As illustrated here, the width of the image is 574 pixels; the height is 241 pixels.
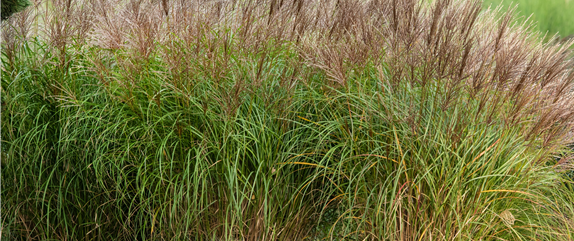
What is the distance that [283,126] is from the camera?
2.77 m

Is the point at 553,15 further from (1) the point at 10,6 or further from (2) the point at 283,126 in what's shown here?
(1) the point at 10,6

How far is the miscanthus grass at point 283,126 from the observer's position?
8.21ft

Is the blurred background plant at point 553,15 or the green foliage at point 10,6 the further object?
the blurred background plant at point 553,15

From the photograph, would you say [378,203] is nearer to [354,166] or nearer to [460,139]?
[354,166]

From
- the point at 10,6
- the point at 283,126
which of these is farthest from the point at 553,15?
the point at 10,6

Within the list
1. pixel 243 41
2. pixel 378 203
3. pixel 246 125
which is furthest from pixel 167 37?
pixel 378 203

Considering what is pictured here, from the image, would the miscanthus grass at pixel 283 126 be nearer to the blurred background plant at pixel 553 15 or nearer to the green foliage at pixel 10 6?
the green foliage at pixel 10 6

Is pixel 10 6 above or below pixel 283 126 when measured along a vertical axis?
above

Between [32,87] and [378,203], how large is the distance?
2257 mm

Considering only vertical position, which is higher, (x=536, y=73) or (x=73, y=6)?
(x=536, y=73)

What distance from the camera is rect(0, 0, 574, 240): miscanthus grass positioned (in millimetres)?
2502

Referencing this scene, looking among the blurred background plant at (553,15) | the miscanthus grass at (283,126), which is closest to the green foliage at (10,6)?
the miscanthus grass at (283,126)

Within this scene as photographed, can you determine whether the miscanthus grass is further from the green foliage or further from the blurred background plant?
the blurred background plant

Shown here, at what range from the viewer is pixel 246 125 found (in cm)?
272
